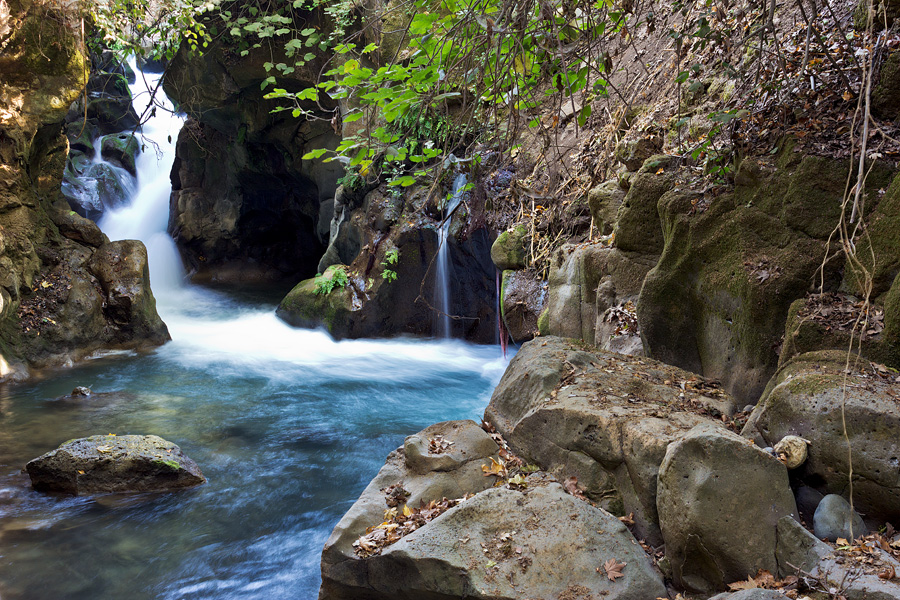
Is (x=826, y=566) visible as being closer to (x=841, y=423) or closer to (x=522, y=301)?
(x=841, y=423)

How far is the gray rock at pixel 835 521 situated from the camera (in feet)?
8.77

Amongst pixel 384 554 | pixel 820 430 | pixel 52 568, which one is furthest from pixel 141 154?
pixel 820 430

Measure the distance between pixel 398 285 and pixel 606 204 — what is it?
6521 millimetres

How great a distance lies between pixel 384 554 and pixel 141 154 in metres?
20.6

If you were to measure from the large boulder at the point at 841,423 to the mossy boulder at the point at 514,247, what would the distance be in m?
5.27

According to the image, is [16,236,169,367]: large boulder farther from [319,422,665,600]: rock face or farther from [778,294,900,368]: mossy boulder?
[778,294,900,368]: mossy boulder

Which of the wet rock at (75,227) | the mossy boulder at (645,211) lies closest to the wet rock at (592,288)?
the mossy boulder at (645,211)

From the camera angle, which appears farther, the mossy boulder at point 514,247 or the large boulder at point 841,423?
the mossy boulder at point 514,247

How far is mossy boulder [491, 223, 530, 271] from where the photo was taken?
Answer: 8.31 meters

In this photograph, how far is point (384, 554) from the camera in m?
3.37

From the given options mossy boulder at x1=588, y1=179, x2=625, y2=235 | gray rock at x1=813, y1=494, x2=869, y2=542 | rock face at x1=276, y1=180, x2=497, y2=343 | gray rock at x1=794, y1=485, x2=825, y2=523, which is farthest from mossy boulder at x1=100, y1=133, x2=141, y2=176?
gray rock at x1=813, y1=494, x2=869, y2=542

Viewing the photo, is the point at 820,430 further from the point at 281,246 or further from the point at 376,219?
the point at 281,246

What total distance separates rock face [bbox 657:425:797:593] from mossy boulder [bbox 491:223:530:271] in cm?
562

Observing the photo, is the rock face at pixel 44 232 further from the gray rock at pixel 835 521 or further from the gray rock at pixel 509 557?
the gray rock at pixel 835 521
